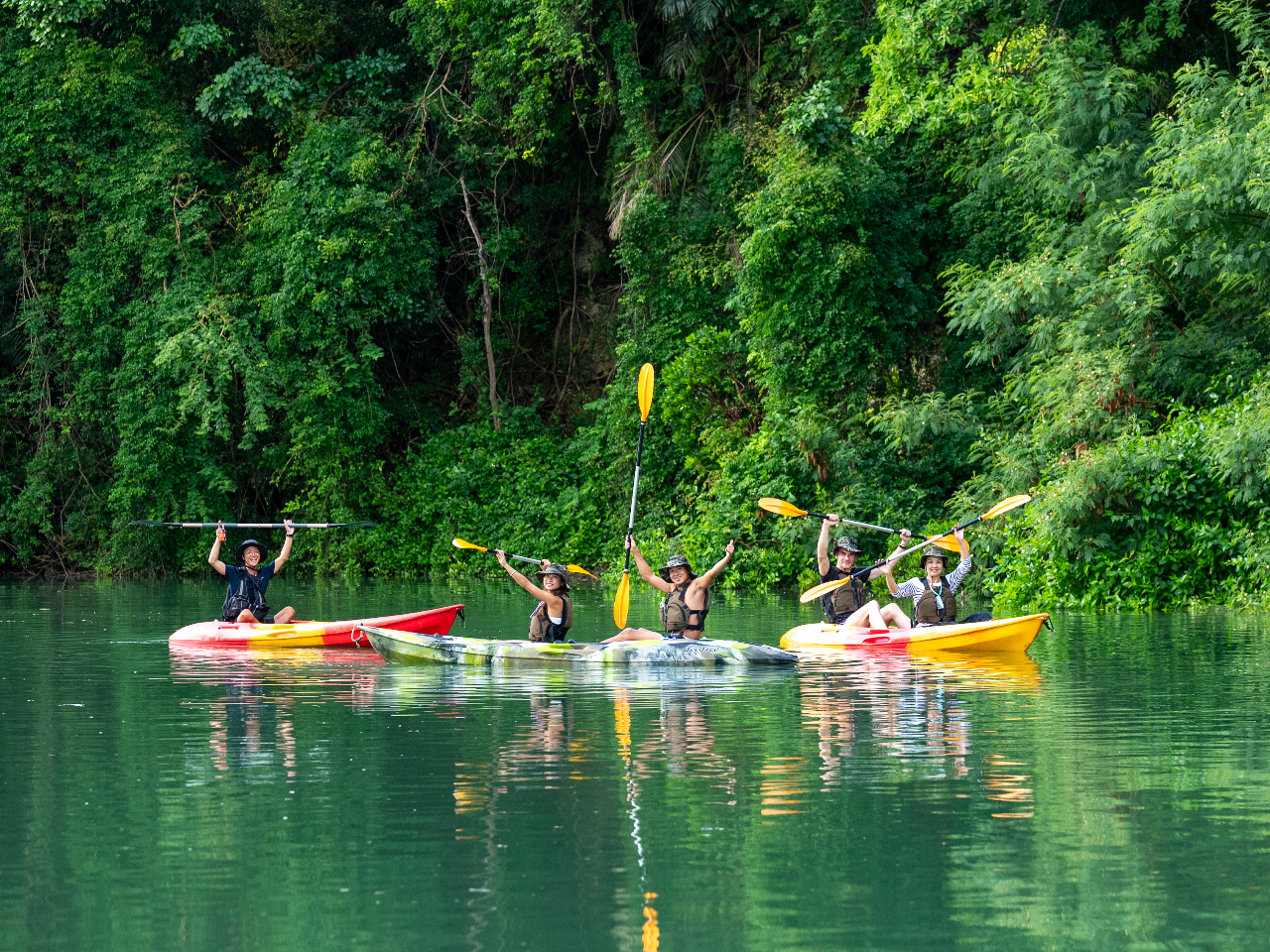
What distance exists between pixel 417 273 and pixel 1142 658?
18569 mm

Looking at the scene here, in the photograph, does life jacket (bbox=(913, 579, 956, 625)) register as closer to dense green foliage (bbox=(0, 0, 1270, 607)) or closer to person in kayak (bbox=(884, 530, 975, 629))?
person in kayak (bbox=(884, 530, 975, 629))

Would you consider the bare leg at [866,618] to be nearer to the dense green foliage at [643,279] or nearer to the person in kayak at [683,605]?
the person in kayak at [683,605]

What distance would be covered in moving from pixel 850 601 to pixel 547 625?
3.05 m

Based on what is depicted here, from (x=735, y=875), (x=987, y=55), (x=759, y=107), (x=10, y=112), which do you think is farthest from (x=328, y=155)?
(x=735, y=875)

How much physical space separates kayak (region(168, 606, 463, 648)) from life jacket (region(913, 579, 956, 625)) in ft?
13.4

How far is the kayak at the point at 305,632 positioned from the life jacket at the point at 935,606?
4.08 metres

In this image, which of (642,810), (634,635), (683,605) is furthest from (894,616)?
(642,810)

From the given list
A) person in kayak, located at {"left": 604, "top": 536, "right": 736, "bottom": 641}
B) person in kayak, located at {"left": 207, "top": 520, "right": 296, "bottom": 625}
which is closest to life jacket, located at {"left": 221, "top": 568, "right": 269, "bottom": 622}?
person in kayak, located at {"left": 207, "top": 520, "right": 296, "bottom": 625}

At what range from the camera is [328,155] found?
90.2ft

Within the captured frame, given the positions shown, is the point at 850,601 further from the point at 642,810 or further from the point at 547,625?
the point at 642,810

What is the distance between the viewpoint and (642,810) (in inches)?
244

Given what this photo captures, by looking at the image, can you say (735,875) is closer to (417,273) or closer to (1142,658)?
(1142,658)

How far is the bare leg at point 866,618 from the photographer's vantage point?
1364 centimetres

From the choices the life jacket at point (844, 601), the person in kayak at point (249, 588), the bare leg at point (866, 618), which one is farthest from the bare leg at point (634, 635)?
the person in kayak at point (249, 588)
